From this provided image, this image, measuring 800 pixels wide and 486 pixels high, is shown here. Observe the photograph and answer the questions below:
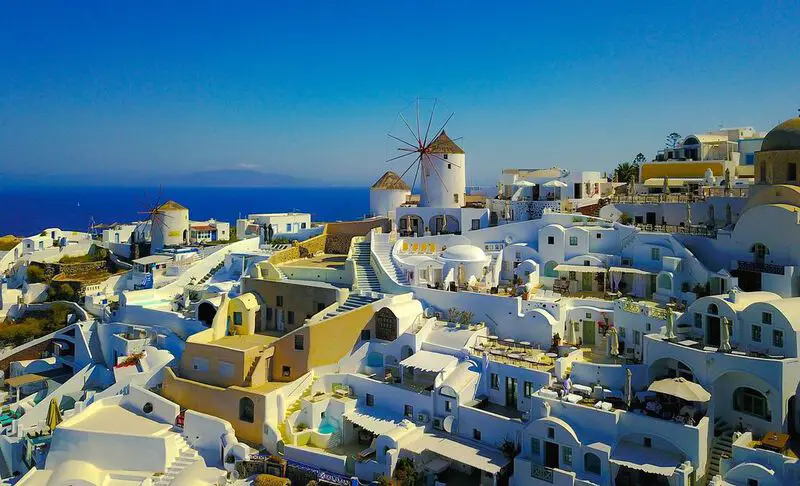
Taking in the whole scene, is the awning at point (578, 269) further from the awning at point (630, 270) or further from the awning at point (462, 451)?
the awning at point (462, 451)

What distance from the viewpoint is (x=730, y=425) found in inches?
875

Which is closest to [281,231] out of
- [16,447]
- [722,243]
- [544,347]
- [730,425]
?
[16,447]

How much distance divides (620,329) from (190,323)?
21.9 metres

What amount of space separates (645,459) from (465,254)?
14.8 m

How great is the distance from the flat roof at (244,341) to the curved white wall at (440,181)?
576 inches

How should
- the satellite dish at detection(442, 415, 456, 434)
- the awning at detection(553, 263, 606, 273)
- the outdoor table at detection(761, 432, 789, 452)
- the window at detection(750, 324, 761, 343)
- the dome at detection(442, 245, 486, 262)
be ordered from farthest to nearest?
1. the dome at detection(442, 245, 486, 262)
2. the awning at detection(553, 263, 606, 273)
3. the satellite dish at detection(442, 415, 456, 434)
4. the window at detection(750, 324, 761, 343)
5. the outdoor table at detection(761, 432, 789, 452)

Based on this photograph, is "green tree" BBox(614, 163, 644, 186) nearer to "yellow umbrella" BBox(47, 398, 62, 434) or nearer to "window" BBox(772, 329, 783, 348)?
"window" BBox(772, 329, 783, 348)

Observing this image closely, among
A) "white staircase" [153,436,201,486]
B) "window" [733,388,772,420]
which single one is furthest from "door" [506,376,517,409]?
"white staircase" [153,436,201,486]

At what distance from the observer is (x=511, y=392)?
25281 mm

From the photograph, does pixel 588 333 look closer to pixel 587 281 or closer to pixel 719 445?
pixel 587 281

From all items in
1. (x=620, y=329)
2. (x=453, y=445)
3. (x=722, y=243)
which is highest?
(x=722, y=243)

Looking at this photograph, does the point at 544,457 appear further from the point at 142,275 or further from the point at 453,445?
the point at 142,275

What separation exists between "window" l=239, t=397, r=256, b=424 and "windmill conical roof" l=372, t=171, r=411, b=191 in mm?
22143

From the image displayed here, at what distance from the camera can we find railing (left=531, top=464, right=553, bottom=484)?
21281 millimetres
